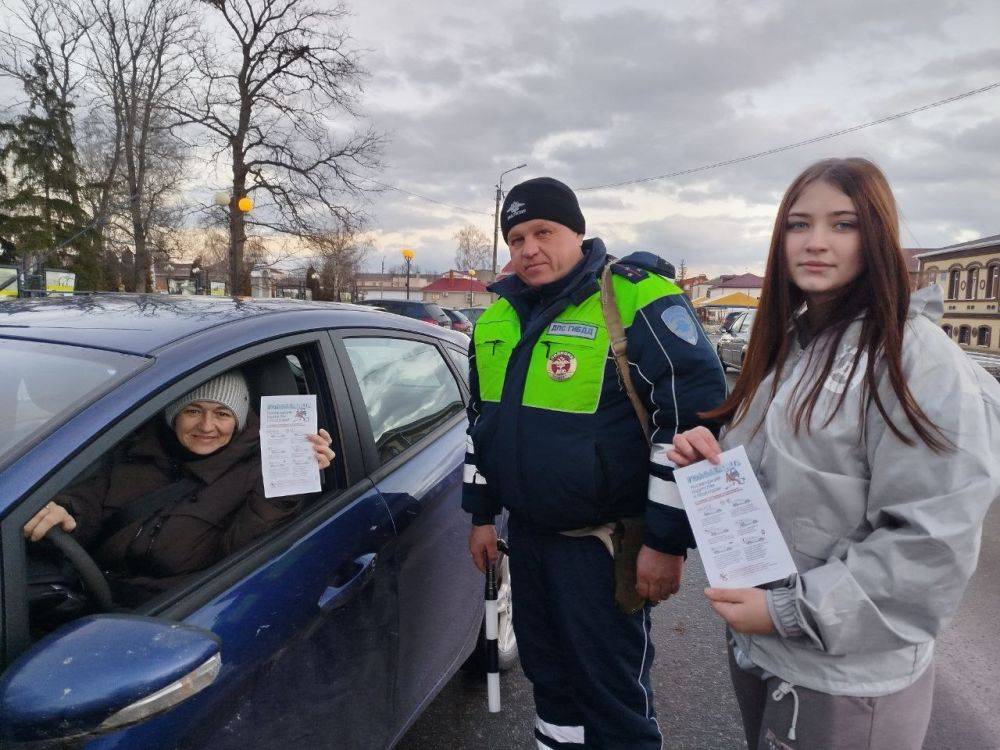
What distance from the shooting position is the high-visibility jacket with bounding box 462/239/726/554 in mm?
1779

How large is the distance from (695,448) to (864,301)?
0.44 m

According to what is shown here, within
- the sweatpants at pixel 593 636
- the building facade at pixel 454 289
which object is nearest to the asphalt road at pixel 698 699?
the sweatpants at pixel 593 636

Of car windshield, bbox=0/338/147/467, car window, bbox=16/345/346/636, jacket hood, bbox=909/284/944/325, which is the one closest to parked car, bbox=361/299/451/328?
car window, bbox=16/345/346/636

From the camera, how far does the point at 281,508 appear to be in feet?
5.96

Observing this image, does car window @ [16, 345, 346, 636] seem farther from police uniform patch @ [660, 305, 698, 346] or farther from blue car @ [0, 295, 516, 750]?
police uniform patch @ [660, 305, 698, 346]

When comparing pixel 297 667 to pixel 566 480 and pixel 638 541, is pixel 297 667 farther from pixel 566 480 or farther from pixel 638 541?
pixel 638 541

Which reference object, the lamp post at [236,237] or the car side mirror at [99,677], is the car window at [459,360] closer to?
the car side mirror at [99,677]

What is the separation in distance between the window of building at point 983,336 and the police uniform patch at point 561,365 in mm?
36692

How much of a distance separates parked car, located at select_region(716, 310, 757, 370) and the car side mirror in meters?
14.7

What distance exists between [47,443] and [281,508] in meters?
0.67

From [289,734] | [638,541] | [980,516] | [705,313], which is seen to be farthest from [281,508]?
[705,313]

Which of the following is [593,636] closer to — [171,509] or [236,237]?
[171,509]

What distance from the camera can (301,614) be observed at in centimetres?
152

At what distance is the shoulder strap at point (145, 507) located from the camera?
1.81m
